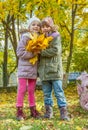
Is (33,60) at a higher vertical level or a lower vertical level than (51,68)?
higher

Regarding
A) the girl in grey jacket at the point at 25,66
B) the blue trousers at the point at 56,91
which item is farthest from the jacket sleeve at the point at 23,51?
the blue trousers at the point at 56,91

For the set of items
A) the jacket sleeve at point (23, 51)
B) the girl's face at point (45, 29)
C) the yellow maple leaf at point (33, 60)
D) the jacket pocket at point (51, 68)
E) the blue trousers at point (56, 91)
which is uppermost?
the girl's face at point (45, 29)

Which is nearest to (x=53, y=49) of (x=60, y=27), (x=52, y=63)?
(x=52, y=63)

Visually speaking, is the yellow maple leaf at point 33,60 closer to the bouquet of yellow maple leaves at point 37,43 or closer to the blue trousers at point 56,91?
the bouquet of yellow maple leaves at point 37,43

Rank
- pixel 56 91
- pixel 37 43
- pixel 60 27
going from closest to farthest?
pixel 37 43 < pixel 56 91 < pixel 60 27

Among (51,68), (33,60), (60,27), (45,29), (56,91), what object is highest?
(60,27)

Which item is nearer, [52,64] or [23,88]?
[52,64]

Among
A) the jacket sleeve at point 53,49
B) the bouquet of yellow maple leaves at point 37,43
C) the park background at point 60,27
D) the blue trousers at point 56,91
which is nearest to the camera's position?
the bouquet of yellow maple leaves at point 37,43

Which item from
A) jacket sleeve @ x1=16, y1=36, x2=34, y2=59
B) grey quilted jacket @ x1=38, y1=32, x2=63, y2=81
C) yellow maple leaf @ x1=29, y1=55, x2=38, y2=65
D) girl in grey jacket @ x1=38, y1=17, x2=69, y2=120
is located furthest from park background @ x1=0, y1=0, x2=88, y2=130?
jacket sleeve @ x1=16, y1=36, x2=34, y2=59

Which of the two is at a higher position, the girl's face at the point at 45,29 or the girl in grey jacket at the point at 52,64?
the girl's face at the point at 45,29

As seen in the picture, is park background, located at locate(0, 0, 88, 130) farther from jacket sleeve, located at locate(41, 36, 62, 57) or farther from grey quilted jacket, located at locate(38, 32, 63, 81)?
jacket sleeve, located at locate(41, 36, 62, 57)

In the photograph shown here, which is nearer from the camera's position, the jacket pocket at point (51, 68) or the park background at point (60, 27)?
the jacket pocket at point (51, 68)

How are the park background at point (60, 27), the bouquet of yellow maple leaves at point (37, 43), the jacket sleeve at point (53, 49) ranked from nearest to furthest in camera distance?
1. the bouquet of yellow maple leaves at point (37, 43)
2. the jacket sleeve at point (53, 49)
3. the park background at point (60, 27)

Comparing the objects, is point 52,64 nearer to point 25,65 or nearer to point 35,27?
point 25,65
